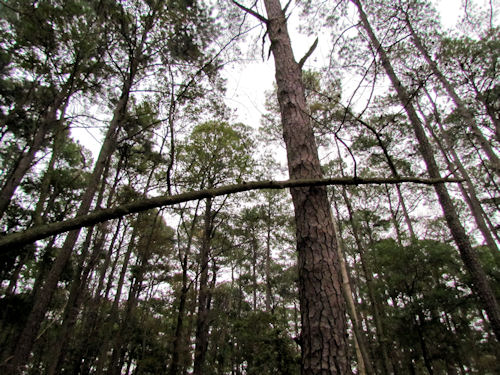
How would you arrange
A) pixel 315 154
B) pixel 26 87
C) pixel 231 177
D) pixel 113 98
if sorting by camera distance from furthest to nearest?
pixel 231 177, pixel 26 87, pixel 113 98, pixel 315 154

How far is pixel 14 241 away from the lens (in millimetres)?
1154

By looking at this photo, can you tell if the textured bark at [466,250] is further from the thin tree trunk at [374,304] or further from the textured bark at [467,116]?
the textured bark at [467,116]

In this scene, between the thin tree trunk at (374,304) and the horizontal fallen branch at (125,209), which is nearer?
the horizontal fallen branch at (125,209)


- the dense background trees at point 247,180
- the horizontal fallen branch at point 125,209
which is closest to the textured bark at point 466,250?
the dense background trees at point 247,180

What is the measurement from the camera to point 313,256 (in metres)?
1.61

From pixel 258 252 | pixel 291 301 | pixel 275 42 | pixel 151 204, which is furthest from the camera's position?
pixel 291 301

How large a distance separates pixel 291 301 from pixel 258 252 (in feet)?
17.8

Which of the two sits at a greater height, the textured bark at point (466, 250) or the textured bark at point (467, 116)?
the textured bark at point (467, 116)

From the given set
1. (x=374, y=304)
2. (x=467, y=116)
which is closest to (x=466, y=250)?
(x=374, y=304)

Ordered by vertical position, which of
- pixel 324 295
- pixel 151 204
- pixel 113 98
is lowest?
pixel 324 295

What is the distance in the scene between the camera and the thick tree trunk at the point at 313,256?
4.39 feet

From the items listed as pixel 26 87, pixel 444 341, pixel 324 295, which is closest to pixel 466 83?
pixel 444 341

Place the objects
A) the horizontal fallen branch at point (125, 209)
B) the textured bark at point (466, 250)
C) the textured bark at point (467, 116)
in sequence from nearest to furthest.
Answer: the horizontal fallen branch at point (125, 209) → the textured bark at point (466, 250) → the textured bark at point (467, 116)

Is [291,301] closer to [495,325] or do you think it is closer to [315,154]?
[495,325]
